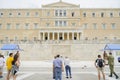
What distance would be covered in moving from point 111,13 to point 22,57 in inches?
1415

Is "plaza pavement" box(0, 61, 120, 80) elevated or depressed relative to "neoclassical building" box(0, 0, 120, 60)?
depressed

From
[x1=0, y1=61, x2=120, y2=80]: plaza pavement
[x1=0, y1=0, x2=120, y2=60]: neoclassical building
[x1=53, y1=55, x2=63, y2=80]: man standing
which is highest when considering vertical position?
[x1=0, y1=0, x2=120, y2=60]: neoclassical building

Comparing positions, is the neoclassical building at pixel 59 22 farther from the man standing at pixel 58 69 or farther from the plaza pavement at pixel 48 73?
the man standing at pixel 58 69

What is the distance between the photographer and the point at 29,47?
59469 millimetres

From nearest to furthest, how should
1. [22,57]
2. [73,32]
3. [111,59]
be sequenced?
[111,59], [22,57], [73,32]

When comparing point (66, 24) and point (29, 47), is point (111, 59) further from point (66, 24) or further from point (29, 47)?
point (66, 24)

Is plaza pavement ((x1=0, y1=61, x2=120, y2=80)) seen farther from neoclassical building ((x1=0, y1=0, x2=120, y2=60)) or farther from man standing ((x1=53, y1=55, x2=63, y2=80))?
neoclassical building ((x1=0, y1=0, x2=120, y2=60))

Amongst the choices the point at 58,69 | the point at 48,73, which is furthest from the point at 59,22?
the point at 58,69

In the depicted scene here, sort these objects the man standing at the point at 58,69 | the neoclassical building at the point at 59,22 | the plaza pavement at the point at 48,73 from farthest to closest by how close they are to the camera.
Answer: the neoclassical building at the point at 59,22 → the plaza pavement at the point at 48,73 → the man standing at the point at 58,69

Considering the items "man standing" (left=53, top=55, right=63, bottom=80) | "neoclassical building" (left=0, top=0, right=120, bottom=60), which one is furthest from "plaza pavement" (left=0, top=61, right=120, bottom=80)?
"neoclassical building" (left=0, top=0, right=120, bottom=60)

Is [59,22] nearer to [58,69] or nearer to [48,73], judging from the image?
[48,73]

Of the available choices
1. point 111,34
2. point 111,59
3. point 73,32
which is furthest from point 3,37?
point 111,59

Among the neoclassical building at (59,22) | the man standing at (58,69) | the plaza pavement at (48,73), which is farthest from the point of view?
the neoclassical building at (59,22)

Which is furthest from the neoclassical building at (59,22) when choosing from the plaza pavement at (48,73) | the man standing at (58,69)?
the man standing at (58,69)
